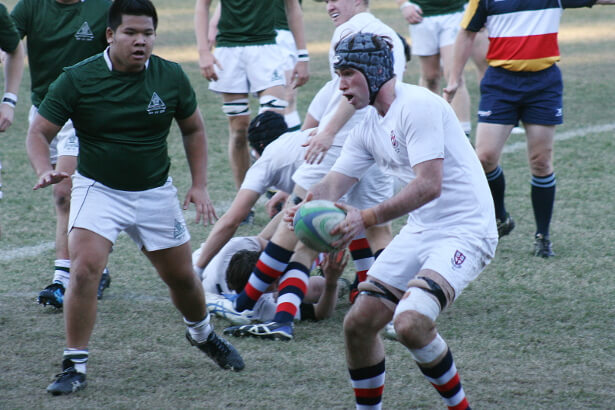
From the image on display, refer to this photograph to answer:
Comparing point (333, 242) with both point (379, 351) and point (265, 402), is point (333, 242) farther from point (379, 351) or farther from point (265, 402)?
point (265, 402)

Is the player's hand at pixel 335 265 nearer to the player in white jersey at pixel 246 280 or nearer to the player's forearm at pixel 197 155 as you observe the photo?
the player in white jersey at pixel 246 280

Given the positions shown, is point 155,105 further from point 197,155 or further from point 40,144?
point 40,144

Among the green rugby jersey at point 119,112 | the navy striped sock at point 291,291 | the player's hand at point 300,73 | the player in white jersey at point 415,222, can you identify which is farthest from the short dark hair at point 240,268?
the player's hand at point 300,73

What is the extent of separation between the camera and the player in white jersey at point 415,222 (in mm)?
4184

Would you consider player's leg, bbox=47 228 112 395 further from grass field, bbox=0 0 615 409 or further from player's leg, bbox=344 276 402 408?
player's leg, bbox=344 276 402 408

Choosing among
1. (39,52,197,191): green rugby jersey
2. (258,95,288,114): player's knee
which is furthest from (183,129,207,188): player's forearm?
(258,95,288,114): player's knee

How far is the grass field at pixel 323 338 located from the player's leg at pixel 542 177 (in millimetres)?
181

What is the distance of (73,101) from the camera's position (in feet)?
15.8

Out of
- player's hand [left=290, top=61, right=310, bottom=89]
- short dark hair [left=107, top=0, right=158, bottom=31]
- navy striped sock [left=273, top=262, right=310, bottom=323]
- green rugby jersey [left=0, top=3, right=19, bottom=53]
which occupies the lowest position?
navy striped sock [left=273, top=262, right=310, bottom=323]

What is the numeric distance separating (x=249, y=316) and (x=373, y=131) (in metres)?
1.94

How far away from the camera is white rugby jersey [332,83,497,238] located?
4.23m

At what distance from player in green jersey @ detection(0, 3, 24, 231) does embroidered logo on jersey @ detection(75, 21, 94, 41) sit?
15.0 inches

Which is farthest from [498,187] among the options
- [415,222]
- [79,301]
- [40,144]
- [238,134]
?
[40,144]

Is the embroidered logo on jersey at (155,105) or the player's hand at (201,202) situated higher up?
the embroidered logo on jersey at (155,105)
